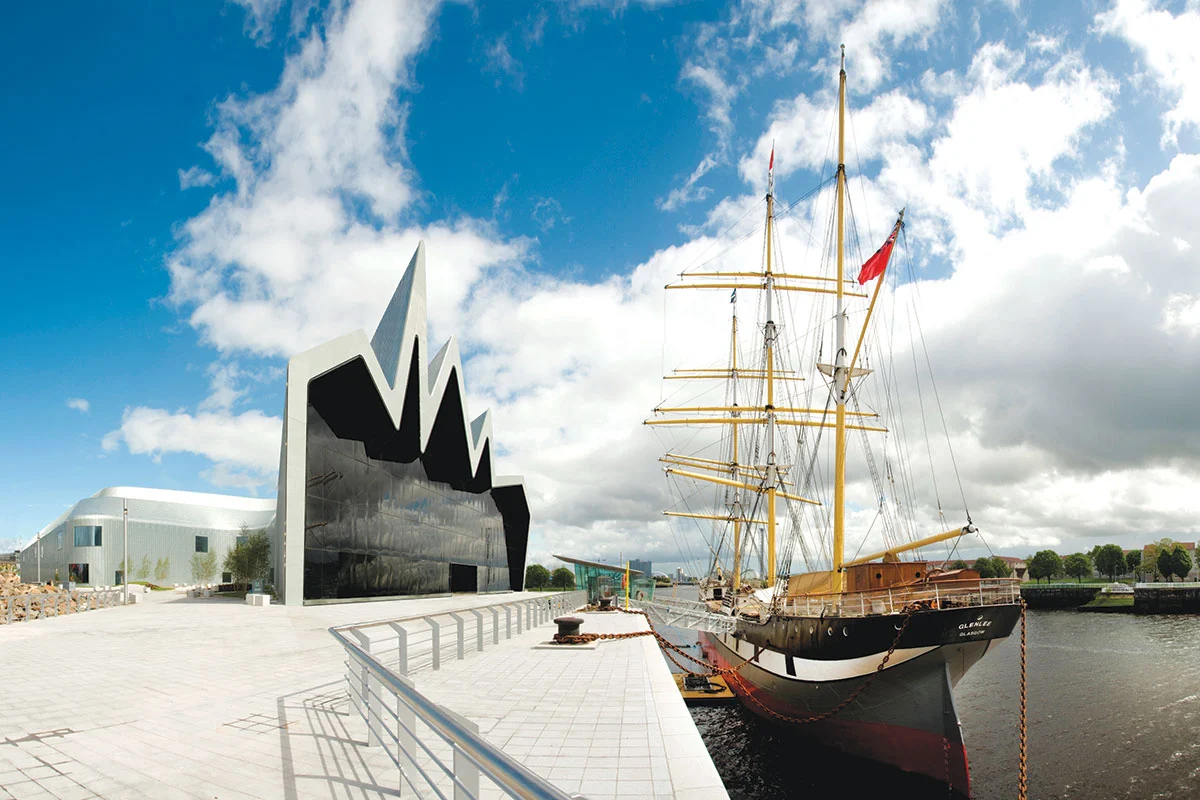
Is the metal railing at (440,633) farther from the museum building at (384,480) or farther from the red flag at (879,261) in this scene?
the red flag at (879,261)

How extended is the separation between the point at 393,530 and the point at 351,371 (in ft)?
28.1

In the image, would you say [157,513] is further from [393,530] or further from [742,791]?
[742,791]

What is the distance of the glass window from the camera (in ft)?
180

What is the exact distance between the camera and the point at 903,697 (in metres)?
17.5

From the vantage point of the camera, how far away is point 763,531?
4500cm

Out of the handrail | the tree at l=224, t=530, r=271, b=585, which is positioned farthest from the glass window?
the handrail

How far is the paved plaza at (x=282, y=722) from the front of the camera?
19.9 ft

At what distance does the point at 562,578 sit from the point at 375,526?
6008cm

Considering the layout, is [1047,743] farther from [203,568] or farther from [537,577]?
[537,577]

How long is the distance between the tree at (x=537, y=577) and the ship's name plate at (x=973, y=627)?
75871mm

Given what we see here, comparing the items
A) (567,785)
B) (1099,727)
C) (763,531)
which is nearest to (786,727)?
(1099,727)

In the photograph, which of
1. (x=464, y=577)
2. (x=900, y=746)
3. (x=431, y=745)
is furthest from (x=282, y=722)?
(x=464, y=577)

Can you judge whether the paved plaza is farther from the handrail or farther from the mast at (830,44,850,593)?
the mast at (830,44,850,593)

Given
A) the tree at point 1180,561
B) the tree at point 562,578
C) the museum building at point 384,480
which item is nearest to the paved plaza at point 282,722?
the museum building at point 384,480
